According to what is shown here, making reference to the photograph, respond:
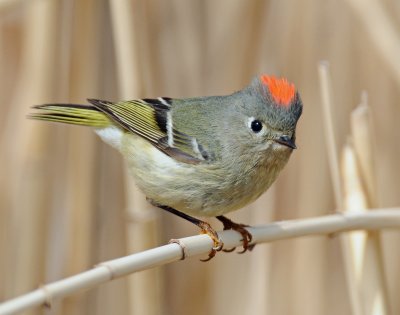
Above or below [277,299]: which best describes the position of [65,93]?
above

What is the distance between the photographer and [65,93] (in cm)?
220

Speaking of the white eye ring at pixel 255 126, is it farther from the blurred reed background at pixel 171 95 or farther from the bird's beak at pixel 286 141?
the blurred reed background at pixel 171 95

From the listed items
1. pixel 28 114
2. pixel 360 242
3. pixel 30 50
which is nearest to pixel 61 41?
pixel 30 50

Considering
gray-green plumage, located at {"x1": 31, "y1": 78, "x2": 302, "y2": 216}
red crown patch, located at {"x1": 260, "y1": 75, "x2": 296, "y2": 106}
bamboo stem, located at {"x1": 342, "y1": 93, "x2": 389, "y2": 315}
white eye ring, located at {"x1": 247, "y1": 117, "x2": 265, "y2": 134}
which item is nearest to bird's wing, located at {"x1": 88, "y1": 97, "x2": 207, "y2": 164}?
gray-green plumage, located at {"x1": 31, "y1": 78, "x2": 302, "y2": 216}

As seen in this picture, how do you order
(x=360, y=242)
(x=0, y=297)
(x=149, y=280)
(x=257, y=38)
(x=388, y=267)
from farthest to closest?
(x=388, y=267) < (x=257, y=38) < (x=0, y=297) < (x=149, y=280) < (x=360, y=242)

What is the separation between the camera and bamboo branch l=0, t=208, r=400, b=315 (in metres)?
1.16

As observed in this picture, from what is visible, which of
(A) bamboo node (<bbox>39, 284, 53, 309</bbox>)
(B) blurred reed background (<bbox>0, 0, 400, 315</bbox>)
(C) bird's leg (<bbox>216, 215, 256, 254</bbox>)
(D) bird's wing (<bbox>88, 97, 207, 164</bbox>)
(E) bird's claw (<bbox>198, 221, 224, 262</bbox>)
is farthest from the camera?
(D) bird's wing (<bbox>88, 97, 207, 164</bbox>)

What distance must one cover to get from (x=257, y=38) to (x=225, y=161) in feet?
2.18

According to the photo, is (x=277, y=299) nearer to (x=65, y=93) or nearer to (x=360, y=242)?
(x=360, y=242)

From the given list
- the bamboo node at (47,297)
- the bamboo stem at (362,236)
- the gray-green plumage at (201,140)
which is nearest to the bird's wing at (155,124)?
the gray-green plumage at (201,140)

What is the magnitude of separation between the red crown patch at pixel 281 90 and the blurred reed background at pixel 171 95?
389 millimetres

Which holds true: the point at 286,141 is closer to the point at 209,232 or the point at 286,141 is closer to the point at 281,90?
the point at 281,90

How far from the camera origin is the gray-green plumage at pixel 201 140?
1970 millimetres

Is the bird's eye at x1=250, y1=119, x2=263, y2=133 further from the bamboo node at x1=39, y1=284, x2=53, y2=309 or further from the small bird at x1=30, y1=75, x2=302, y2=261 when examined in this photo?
the bamboo node at x1=39, y1=284, x2=53, y2=309
